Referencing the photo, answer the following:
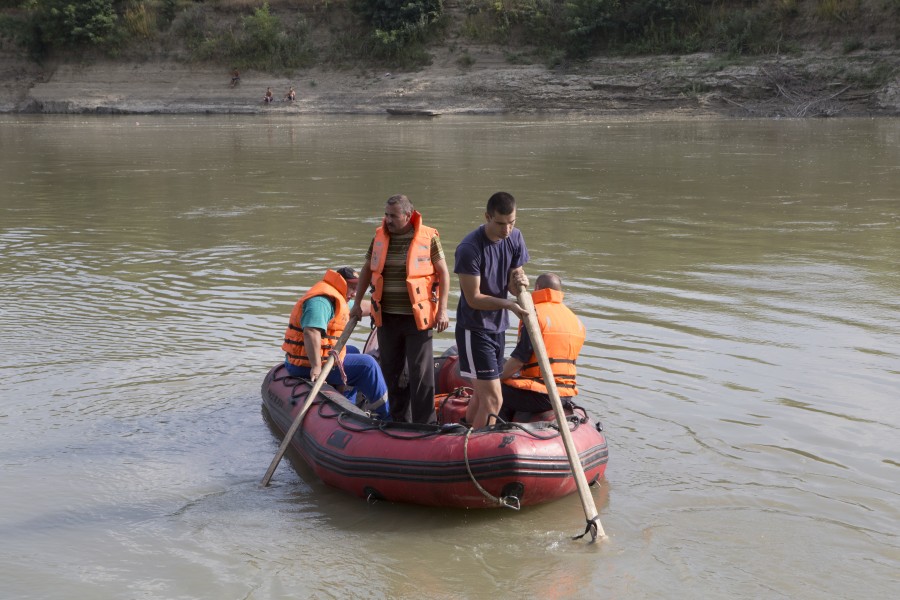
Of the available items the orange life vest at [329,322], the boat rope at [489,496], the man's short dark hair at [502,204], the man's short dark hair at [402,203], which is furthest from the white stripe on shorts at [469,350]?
the orange life vest at [329,322]

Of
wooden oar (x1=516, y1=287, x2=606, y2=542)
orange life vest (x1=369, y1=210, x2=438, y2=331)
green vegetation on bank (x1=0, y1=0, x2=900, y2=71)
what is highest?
green vegetation on bank (x1=0, y1=0, x2=900, y2=71)

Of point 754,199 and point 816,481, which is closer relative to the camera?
point 816,481

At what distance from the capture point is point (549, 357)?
5.60 metres

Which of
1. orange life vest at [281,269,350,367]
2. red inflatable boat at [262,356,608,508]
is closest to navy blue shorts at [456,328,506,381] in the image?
red inflatable boat at [262,356,608,508]

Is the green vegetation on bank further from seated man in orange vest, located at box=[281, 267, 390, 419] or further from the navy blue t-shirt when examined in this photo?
the navy blue t-shirt

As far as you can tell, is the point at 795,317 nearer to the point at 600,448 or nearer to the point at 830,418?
the point at 830,418

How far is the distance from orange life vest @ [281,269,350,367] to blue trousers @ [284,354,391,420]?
0.22 ft

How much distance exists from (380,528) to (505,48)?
3399cm

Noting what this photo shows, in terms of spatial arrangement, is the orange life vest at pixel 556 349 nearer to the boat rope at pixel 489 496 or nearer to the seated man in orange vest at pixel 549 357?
the seated man in orange vest at pixel 549 357

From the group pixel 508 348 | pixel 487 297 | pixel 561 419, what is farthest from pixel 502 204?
pixel 508 348

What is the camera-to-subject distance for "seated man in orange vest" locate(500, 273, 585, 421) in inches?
220

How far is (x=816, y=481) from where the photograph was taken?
18.0ft

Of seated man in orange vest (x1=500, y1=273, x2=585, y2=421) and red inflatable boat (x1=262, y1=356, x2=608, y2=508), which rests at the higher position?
seated man in orange vest (x1=500, y1=273, x2=585, y2=421)

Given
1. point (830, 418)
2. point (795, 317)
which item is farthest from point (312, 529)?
point (795, 317)
